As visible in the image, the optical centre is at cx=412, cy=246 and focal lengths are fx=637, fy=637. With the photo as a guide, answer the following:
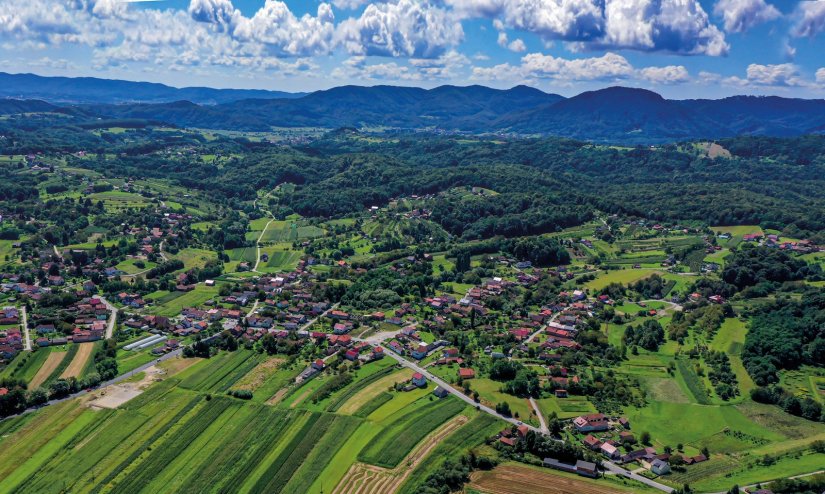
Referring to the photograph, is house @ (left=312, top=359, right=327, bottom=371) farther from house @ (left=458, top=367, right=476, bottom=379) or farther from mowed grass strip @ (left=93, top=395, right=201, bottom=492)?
house @ (left=458, top=367, right=476, bottom=379)

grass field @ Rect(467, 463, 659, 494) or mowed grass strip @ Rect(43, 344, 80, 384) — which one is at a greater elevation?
grass field @ Rect(467, 463, 659, 494)

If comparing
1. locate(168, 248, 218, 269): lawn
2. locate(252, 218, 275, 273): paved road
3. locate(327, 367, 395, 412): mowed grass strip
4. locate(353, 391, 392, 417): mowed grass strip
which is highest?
locate(353, 391, 392, 417): mowed grass strip

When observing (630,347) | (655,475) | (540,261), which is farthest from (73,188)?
(655,475)

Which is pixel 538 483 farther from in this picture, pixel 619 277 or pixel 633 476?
pixel 619 277

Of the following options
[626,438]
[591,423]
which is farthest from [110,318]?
[626,438]

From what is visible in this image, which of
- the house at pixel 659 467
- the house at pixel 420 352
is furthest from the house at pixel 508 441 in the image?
the house at pixel 420 352

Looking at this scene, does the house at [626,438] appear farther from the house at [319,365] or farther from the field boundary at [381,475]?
the house at [319,365]

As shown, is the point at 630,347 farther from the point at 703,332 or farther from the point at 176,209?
the point at 176,209

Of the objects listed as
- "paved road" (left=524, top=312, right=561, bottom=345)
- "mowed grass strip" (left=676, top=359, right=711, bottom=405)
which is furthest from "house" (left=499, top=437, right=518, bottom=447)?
"paved road" (left=524, top=312, right=561, bottom=345)
